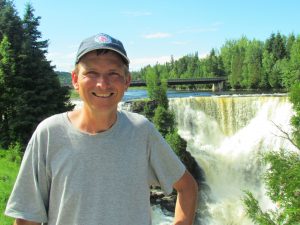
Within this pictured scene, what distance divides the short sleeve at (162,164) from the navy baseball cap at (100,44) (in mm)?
439

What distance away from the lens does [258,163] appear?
91.0 ft

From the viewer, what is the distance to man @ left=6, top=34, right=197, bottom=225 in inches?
78.2

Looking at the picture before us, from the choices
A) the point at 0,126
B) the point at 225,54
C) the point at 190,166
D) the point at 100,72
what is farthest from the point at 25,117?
the point at 225,54

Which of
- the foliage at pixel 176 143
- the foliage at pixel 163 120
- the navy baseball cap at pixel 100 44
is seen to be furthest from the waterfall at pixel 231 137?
the navy baseball cap at pixel 100 44

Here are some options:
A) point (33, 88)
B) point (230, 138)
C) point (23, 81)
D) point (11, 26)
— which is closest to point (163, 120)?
point (230, 138)

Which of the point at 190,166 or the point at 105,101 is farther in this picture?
the point at 190,166

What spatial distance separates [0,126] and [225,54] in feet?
284

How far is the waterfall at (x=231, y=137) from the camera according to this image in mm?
26219

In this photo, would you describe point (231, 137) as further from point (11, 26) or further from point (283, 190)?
point (283, 190)

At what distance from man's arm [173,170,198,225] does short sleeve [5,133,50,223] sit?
0.67 metres

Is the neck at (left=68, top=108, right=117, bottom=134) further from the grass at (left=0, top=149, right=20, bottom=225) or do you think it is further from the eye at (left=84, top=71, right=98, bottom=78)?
the grass at (left=0, top=149, right=20, bottom=225)

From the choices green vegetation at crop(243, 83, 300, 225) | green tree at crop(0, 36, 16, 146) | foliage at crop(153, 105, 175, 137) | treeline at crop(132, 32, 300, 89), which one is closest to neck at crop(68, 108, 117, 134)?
green vegetation at crop(243, 83, 300, 225)

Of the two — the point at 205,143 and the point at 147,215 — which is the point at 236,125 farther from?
the point at 147,215

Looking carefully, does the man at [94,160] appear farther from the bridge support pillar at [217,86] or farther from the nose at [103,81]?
the bridge support pillar at [217,86]
